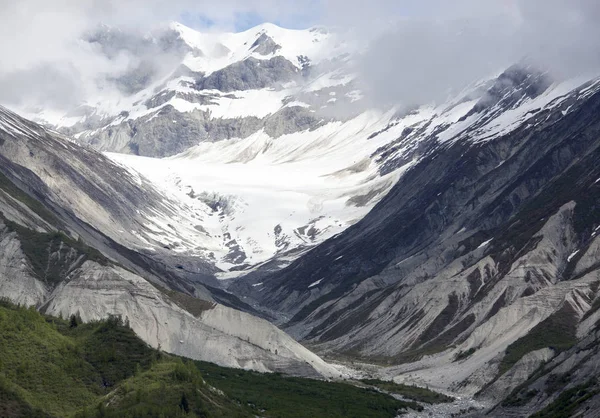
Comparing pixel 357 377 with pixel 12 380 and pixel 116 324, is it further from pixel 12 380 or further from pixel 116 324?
pixel 12 380

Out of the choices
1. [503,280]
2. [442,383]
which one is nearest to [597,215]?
[503,280]

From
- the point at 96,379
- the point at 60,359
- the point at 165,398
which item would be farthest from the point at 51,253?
the point at 165,398

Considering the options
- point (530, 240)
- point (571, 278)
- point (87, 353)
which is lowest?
point (87, 353)

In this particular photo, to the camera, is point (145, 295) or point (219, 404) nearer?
point (219, 404)

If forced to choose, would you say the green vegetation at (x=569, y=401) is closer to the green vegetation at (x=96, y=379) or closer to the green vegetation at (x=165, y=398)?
the green vegetation at (x=96, y=379)

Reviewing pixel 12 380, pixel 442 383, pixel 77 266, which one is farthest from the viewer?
pixel 77 266

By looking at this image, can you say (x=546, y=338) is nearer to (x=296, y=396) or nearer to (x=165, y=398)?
(x=296, y=396)

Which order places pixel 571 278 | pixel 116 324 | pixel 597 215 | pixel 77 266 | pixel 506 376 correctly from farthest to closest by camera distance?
pixel 597 215, pixel 571 278, pixel 77 266, pixel 506 376, pixel 116 324
